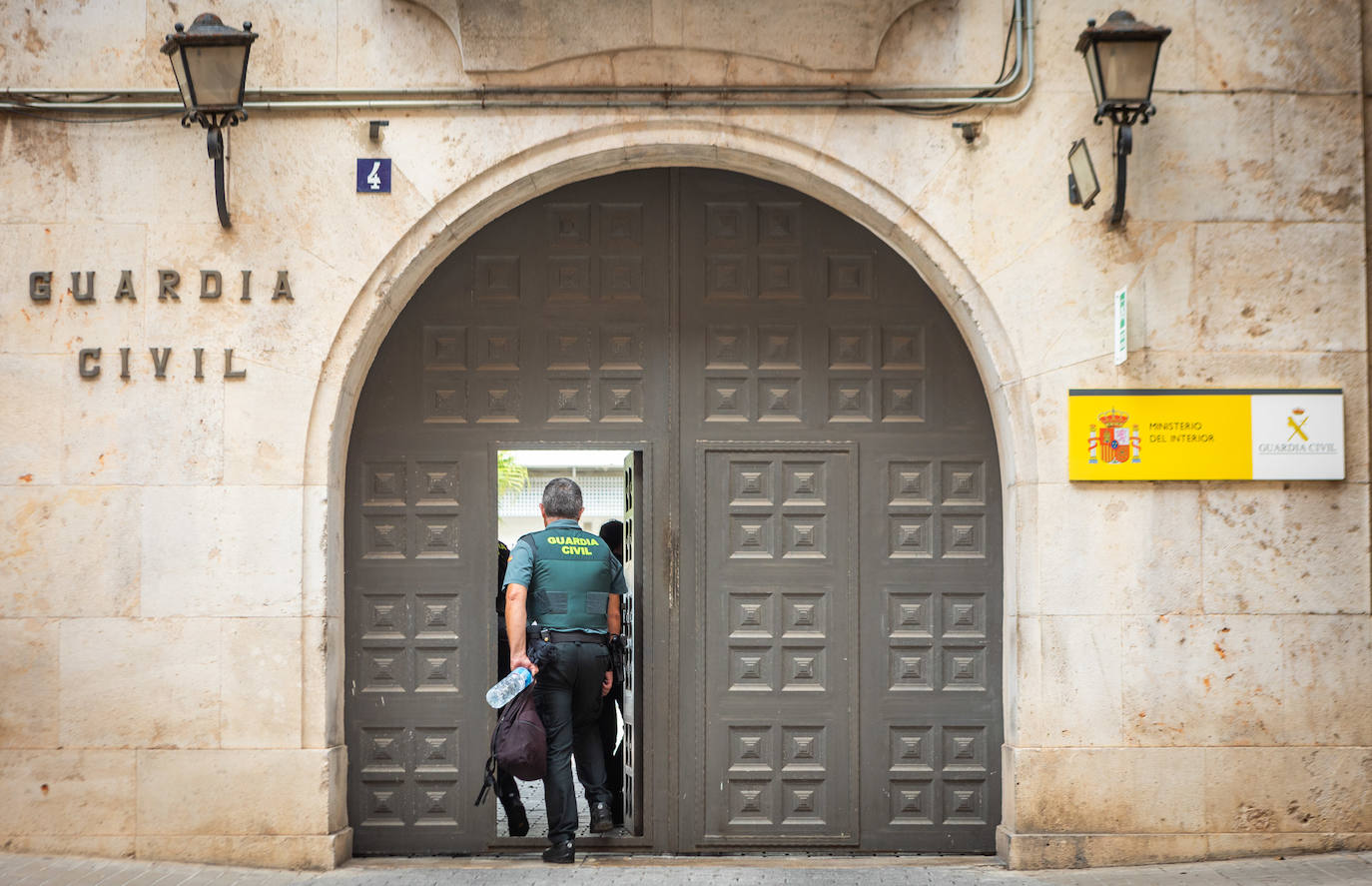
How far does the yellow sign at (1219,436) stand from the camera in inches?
267

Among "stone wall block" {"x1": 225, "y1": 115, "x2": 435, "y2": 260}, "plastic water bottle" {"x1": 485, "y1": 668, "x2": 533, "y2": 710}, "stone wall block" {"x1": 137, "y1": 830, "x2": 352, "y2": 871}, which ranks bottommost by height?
"stone wall block" {"x1": 137, "y1": 830, "x2": 352, "y2": 871}

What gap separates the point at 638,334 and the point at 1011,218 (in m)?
2.16

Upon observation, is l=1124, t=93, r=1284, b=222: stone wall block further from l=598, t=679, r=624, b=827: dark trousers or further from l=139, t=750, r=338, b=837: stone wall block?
l=139, t=750, r=338, b=837: stone wall block

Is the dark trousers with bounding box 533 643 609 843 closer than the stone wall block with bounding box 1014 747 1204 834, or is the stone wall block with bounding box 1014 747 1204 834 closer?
the stone wall block with bounding box 1014 747 1204 834

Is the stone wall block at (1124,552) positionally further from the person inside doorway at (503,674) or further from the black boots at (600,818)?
the person inside doorway at (503,674)

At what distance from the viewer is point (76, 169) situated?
6949mm

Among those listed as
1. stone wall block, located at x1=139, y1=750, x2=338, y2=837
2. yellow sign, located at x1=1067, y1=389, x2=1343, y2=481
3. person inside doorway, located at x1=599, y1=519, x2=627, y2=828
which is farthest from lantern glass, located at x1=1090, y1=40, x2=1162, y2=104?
stone wall block, located at x1=139, y1=750, x2=338, y2=837

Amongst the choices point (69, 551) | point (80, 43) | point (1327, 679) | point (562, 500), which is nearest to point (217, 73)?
point (80, 43)

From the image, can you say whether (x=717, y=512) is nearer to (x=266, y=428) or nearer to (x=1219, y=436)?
(x=266, y=428)

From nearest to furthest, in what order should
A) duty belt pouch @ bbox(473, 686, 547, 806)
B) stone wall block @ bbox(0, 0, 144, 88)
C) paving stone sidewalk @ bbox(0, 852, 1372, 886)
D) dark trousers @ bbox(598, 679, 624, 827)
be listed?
paving stone sidewalk @ bbox(0, 852, 1372, 886) < duty belt pouch @ bbox(473, 686, 547, 806) < stone wall block @ bbox(0, 0, 144, 88) < dark trousers @ bbox(598, 679, 624, 827)

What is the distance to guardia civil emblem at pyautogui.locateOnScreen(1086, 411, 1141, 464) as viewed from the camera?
6.79 meters

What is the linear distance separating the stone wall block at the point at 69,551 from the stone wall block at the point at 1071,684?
4.74 m

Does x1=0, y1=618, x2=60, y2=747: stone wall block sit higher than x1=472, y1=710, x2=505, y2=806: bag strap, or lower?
higher

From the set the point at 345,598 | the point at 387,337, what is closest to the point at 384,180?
the point at 387,337
